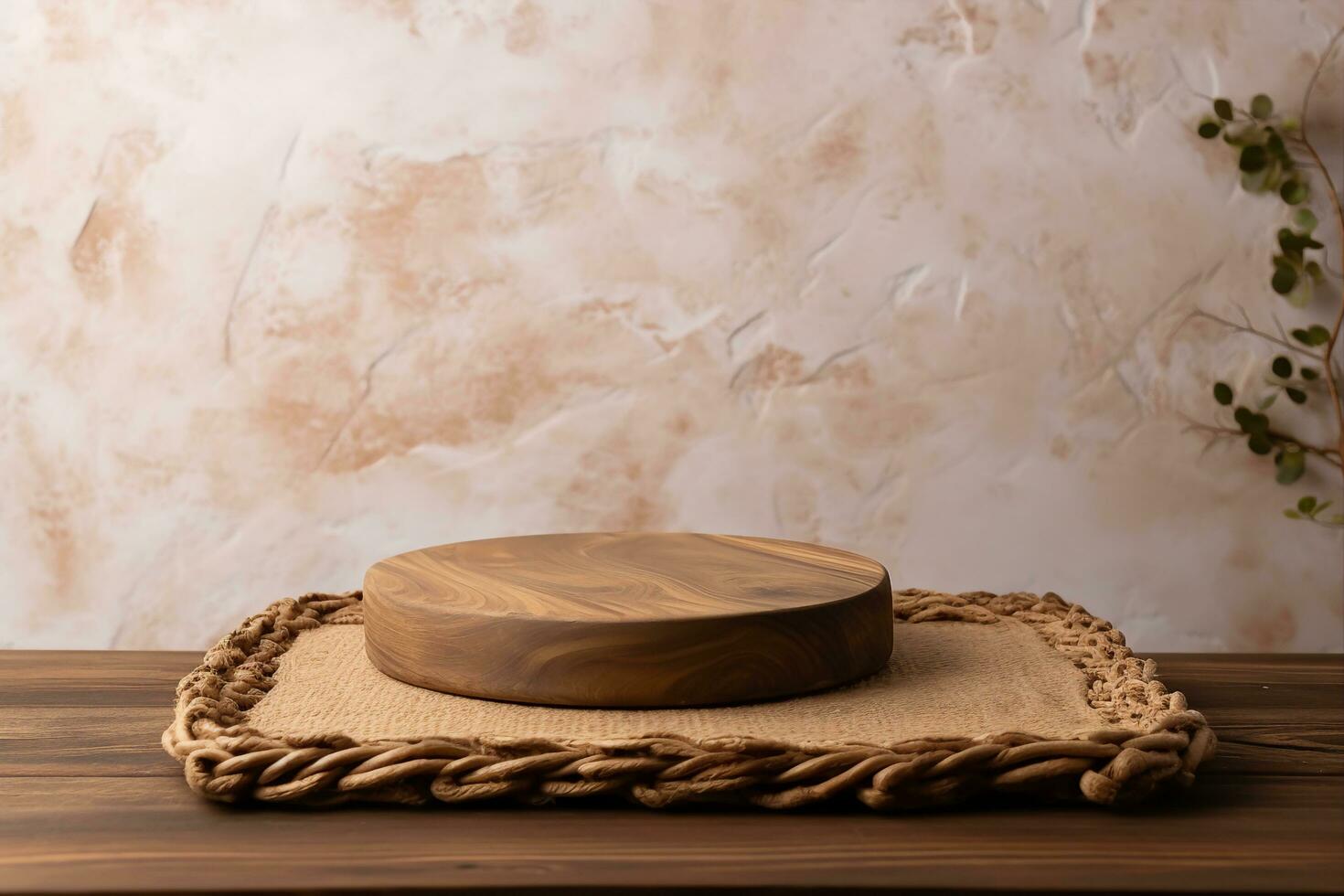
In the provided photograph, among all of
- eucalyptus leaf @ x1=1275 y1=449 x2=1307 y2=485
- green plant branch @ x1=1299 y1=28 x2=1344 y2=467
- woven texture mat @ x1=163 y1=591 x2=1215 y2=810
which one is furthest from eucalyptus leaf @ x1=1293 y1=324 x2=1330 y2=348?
woven texture mat @ x1=163 y1=591 x2=1215 y2=810

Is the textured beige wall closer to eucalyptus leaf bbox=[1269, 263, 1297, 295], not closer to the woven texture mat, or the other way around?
eucalyptus leaf bbox=[1269, 263, 1297, 295]

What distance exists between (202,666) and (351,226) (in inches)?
26.4

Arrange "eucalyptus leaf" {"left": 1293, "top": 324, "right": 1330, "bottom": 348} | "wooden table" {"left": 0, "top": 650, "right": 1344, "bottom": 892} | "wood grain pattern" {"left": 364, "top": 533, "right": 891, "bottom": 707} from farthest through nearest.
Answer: "eucalyptus leaf" {"left": 1293, "top": 324, "right": 1330, "bottom": 348} → "wood grain pattern" {"left": 364, "top": 533, "right": 891, "bottom": 707} → "wooden table" {"left": 0, "top": 650, "right": 1344, "bottom": 892}

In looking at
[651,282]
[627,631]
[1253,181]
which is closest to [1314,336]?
[1253,181]

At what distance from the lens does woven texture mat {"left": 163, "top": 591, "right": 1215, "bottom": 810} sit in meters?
0.58

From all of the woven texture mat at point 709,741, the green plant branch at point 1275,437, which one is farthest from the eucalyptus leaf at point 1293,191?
the woven texture mat at point 709,741

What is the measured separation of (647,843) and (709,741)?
0.06 m

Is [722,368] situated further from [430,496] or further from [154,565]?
[154,565]

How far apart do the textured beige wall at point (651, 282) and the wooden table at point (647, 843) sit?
2.17ft

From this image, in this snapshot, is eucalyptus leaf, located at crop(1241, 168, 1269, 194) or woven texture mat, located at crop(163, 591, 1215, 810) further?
eucalyptus leaf, located at crop(1241, 168, 1269, 194)

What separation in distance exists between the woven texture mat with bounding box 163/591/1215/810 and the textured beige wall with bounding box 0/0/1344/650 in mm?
549

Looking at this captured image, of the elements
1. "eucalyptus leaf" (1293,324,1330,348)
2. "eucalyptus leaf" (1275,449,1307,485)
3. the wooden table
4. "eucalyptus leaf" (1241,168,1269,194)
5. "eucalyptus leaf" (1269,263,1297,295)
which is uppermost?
"eucalyptus leaf" (1241,168,1269,194)

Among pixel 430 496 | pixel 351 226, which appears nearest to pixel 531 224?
pixel 351 226

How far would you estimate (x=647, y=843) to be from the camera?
1.80 ft
